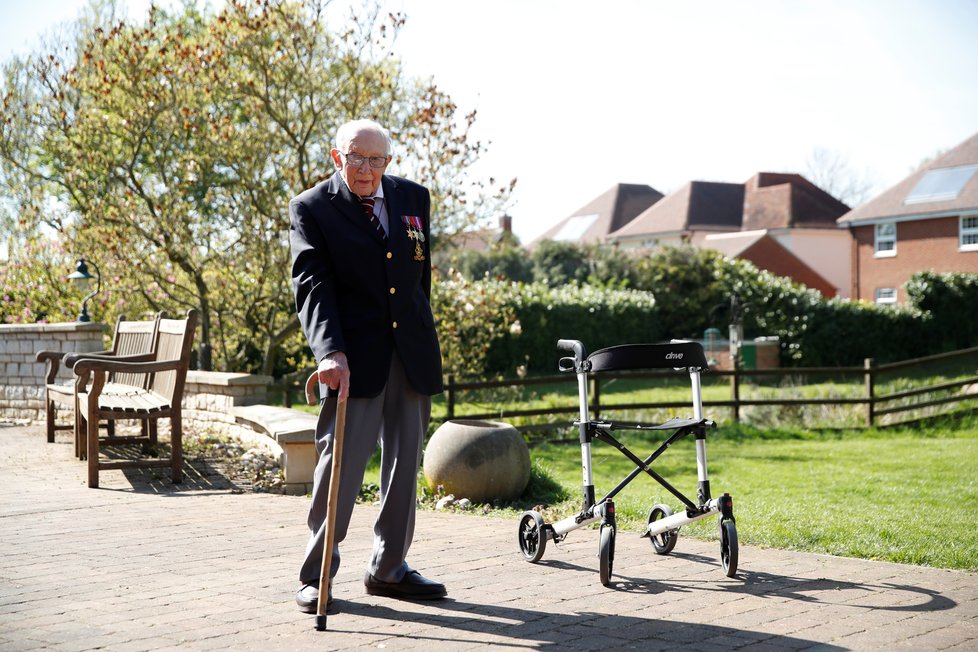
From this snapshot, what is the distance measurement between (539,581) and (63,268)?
13.0 metres

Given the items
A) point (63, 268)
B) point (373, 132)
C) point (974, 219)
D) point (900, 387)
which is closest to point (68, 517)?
point (373, 132)

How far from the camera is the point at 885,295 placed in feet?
141

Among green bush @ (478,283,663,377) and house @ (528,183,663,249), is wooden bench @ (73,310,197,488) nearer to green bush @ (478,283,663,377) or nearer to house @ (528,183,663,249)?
green bush @ (478,283,663,377)

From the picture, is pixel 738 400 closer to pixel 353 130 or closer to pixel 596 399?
pixel 596 399

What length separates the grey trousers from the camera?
15.0ft


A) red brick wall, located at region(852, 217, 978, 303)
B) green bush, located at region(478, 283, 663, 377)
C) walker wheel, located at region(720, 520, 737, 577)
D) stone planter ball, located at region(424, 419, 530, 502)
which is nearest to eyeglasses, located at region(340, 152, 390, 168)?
walker wheel, located at region(720, 520, 737, 577)

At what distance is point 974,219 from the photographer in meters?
40.2

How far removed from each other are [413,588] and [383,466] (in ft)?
1.85

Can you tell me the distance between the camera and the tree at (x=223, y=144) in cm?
1324

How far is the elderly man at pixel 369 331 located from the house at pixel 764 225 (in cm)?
4660

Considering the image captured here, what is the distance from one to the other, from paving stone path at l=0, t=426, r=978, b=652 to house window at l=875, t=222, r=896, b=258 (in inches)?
1557

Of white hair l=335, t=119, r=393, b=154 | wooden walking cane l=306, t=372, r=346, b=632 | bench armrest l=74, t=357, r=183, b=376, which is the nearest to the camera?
wooden walking cane l=306, t=372, r=346, b=632

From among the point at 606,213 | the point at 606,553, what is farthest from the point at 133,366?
the point at 606,213

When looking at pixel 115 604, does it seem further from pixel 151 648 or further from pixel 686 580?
pixel 686 580
